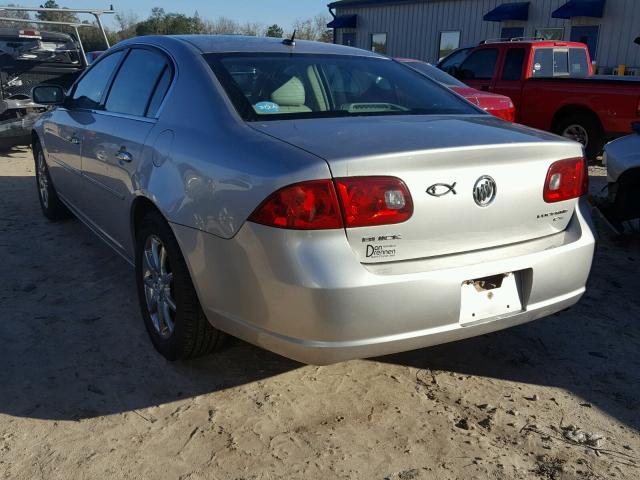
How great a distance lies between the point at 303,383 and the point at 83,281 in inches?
81.0

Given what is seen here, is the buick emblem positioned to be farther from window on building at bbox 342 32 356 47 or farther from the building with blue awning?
window on building at bbox 342 32 356 47

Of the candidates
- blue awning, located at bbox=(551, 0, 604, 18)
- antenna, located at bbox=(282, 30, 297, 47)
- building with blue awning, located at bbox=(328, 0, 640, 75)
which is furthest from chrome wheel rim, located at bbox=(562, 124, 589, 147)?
blue awning, located at bbox=(551, 0, 604, 18)

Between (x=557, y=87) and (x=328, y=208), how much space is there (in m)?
8.30

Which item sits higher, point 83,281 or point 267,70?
point 267,70

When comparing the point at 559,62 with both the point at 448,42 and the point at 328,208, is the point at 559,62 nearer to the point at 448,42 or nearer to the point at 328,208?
the point at 328,208

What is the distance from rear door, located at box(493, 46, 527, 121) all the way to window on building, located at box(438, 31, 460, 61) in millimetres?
10578

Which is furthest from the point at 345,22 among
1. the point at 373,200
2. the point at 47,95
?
the point at 373,200

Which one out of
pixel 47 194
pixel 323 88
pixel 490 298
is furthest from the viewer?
pixel 47 194

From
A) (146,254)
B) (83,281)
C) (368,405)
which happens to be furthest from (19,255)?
(368,405)

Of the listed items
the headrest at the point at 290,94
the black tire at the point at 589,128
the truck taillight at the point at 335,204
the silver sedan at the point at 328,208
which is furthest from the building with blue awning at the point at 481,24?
the truck taillight at the point at 335,204

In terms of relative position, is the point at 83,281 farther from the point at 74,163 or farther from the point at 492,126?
the point at 492,126

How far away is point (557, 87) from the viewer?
951 centimetres

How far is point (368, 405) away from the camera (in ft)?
9.41

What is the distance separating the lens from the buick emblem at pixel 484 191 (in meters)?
2.52
